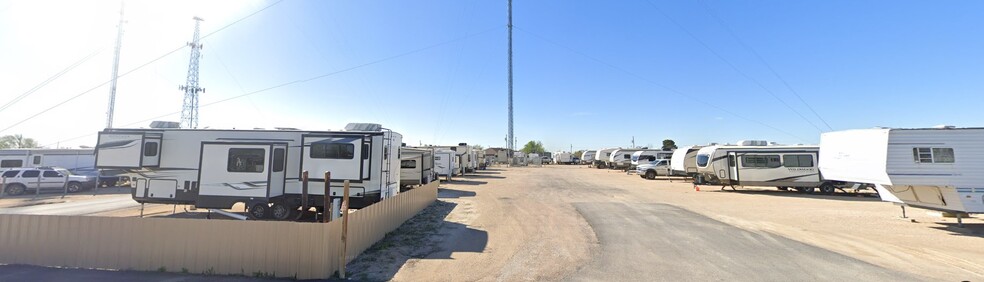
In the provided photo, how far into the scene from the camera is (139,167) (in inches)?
409

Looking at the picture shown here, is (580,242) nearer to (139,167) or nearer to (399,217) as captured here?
(399,217)

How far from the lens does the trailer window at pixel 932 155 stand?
32.7 ft

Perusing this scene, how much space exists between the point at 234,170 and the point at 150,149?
2.27 m

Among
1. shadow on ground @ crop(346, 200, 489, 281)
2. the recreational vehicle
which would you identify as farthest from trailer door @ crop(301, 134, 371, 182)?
the recreational vehicle

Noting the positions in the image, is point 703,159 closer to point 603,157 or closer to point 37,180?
point 603,157

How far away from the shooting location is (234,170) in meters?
10.5

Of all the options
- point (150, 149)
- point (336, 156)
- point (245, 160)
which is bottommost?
point (245, 160)

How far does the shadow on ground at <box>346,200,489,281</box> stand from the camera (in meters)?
6.18

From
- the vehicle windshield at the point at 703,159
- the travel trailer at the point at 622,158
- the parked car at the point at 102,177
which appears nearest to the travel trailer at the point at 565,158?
the travel trailer at the point at 622,158

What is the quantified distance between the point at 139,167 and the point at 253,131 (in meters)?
2.86

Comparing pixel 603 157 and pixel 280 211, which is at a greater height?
pixel 603 157

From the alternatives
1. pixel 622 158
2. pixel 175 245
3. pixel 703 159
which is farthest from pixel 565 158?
pixel 175 245

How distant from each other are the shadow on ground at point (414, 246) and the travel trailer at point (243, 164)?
2.00 m

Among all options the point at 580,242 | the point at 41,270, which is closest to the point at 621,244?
the point at 580,242
